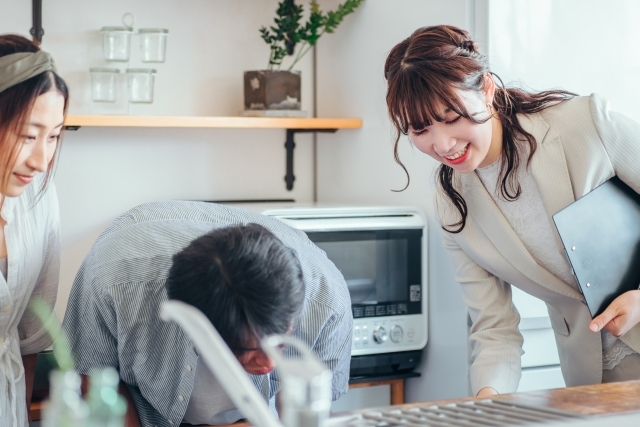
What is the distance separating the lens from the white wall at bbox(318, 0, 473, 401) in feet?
6.35

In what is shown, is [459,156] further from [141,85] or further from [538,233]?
[141,85]

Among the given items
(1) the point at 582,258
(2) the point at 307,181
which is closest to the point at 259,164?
(2) the point at 307,181

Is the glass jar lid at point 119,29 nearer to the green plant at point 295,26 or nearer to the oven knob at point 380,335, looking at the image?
the green plant at point 295,26

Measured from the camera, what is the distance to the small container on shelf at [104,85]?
6.82ft

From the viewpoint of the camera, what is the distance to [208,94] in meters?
2.31

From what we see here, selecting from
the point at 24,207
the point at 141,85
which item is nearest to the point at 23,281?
the point at 24,207

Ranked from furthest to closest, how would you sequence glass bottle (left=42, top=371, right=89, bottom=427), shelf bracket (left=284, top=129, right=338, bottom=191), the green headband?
shelf bracket (left=284, top=129, right=338, bottom=191), the green headband, glass bottle (left=42, top=371, right=89, bottom=427)

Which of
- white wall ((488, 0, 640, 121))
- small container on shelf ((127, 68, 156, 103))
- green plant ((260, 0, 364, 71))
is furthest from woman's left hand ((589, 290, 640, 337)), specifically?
small container on shelf ((127, 68, 156, 103))

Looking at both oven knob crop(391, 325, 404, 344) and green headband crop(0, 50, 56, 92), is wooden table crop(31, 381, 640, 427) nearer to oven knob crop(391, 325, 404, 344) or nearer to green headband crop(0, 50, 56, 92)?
green headband crop(0, 50, 56, 92)

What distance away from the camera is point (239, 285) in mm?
971

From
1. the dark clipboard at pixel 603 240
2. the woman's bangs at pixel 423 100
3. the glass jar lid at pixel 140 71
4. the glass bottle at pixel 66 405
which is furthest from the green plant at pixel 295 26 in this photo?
the glass bottle at pixel 66 405

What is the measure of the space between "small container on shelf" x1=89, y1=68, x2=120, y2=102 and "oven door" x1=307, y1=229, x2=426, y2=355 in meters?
0.71

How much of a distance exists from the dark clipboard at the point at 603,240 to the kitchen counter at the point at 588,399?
24 centimetres

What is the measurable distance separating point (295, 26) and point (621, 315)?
1.37m
